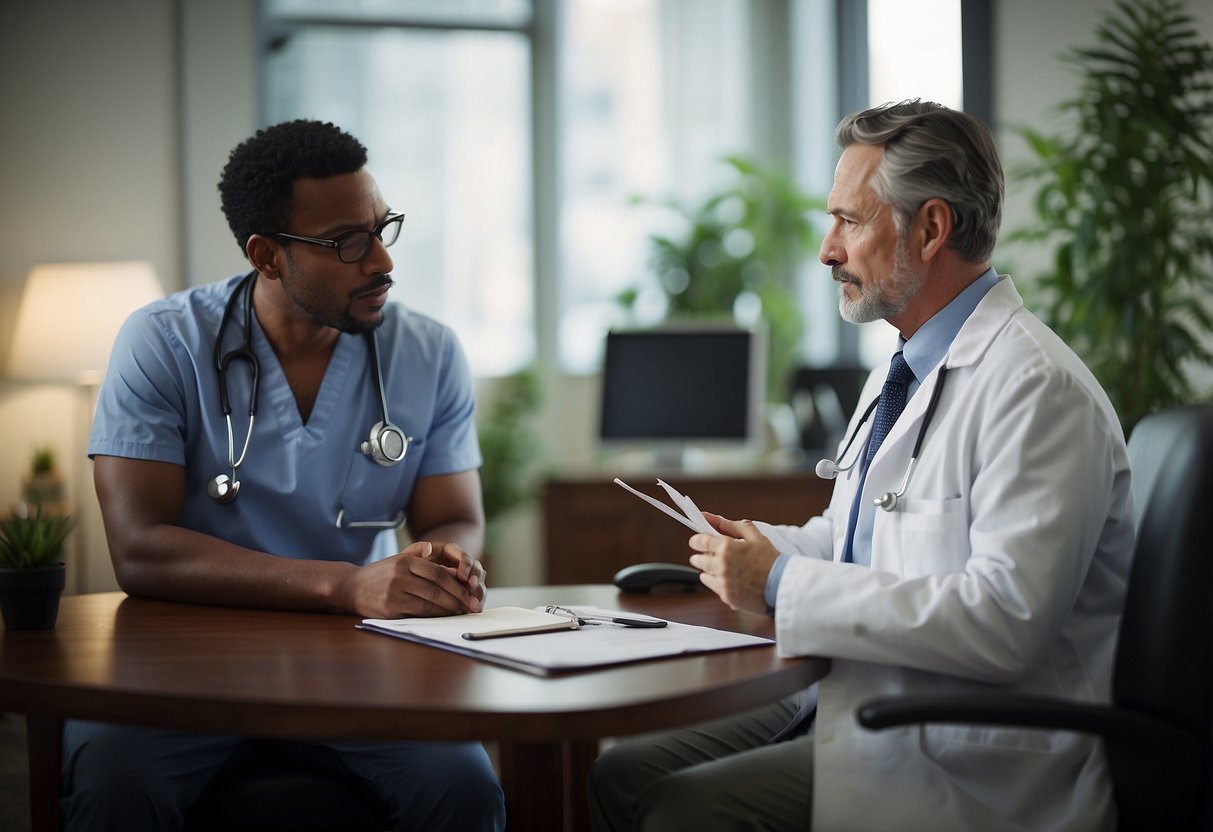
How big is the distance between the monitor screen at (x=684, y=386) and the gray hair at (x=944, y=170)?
2.23m

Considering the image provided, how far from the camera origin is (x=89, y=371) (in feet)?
12.2

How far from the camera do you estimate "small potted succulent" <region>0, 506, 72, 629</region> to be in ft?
4.79

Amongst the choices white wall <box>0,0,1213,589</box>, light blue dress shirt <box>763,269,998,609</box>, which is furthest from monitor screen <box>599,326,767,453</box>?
light blue dress shirt <box>763,269,998,609</box>

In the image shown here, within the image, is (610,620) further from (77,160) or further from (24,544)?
(77,160)

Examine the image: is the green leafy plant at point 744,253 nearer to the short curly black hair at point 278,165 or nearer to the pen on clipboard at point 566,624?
the short curly black hair at point 278,165

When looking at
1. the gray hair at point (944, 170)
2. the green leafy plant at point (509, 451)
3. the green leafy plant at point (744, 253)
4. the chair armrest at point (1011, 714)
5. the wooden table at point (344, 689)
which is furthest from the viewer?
the green leafy plant at point (744, 253)

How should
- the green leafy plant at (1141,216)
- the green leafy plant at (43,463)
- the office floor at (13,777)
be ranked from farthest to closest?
1. the green leafy plant at (43,463)
2. the green leafy plant at (1141,216)
3. the office floor at (13,777)

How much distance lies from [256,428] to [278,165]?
0.44 m

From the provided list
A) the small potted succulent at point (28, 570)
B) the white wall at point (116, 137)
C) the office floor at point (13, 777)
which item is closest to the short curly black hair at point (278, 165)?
the small potted succulent at point (28, 570)

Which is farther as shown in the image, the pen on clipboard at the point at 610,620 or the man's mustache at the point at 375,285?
the man's mustache at the point at 375,285

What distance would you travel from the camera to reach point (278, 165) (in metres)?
1.90

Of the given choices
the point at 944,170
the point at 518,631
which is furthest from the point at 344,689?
the point at 944,170

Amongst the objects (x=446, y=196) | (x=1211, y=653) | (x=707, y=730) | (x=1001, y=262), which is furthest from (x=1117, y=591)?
(x=446, y=196)

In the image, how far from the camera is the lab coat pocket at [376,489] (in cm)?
191
